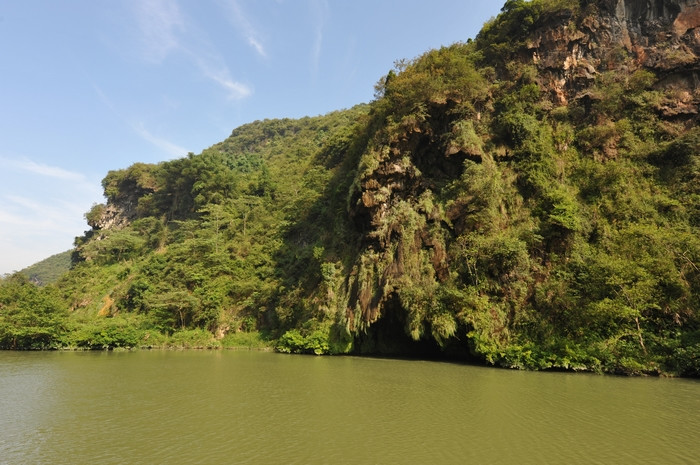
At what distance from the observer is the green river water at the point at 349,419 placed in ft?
23.5

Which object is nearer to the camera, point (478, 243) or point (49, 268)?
point (478, 243)

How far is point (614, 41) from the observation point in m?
27.0

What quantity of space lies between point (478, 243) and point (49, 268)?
11892 cm

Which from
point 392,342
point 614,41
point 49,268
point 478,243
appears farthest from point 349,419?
point 49,268

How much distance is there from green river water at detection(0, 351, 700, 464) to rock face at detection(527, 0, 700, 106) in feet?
70.9

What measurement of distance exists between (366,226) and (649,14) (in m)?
25.4

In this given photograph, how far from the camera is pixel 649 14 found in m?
26.4

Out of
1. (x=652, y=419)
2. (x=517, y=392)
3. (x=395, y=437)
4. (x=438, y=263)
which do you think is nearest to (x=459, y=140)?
(x=438, y=263)

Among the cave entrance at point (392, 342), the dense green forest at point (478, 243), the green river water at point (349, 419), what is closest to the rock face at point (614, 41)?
the dense green forest at point (478, 243)

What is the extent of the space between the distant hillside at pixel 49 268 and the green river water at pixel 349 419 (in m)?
97.8

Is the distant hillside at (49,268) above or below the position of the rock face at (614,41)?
below

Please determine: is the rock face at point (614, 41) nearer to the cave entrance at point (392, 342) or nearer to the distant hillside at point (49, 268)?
the cave entrance at point (392, 342)

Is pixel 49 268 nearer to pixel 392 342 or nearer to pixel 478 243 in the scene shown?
pixel 392 342

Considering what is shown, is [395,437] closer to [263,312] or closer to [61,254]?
[263,312]
